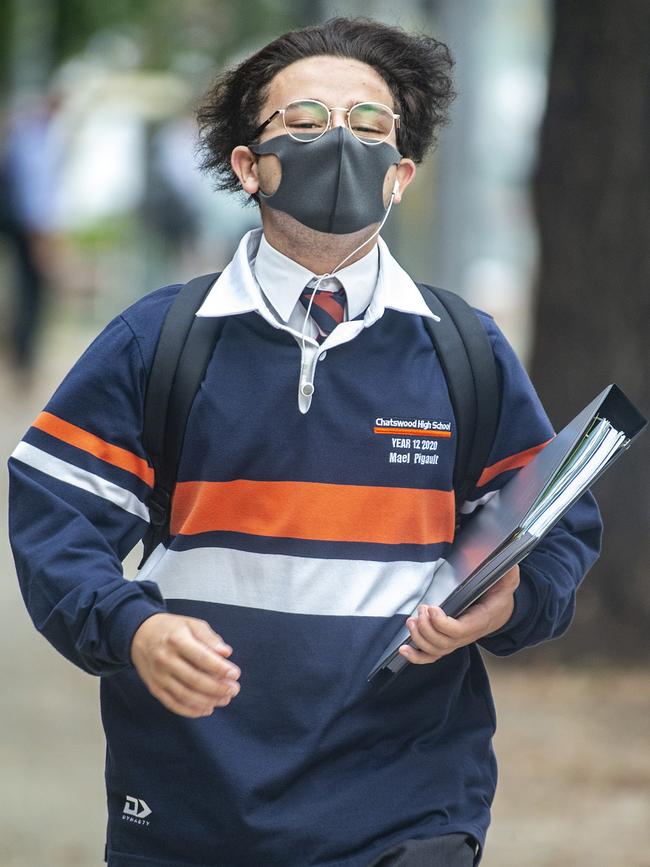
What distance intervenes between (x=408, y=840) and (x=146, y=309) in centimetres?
94

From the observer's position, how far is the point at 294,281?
2902mm

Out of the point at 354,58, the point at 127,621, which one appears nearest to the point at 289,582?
the point at 127,621

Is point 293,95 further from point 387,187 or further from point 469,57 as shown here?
point 469,57

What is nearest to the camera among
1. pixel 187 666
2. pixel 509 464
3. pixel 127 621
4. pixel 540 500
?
pixel 187 666

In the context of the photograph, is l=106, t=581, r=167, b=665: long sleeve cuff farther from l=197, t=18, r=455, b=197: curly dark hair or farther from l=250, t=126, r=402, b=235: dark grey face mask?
l=197, t=18, r=455, b=197: curly dark hair

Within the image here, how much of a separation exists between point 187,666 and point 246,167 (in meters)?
1.00

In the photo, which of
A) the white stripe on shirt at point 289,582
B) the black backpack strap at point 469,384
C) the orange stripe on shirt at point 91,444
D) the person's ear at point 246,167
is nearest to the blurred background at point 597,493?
the person's ear at point 246,167

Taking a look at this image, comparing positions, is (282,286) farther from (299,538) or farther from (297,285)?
(299,538)

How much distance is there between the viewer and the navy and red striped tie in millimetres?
2900

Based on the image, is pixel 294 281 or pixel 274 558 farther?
pixel 294 281

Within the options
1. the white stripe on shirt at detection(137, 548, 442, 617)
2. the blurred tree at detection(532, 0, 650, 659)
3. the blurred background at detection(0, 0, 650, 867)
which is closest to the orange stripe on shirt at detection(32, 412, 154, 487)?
the white stripe on shirt at detection(137, 548, 442, 617)

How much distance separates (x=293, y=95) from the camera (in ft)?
9.65

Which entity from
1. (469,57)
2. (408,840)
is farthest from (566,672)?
(408,840)

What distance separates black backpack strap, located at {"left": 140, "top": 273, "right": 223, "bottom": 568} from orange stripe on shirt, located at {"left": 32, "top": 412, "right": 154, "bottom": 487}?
0.04m
